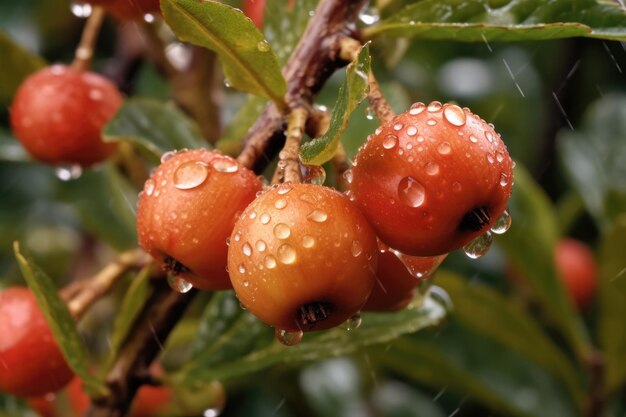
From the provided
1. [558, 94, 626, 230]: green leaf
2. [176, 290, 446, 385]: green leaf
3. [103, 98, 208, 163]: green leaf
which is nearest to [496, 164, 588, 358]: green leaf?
[558, 94, 626, 230]: green leaf

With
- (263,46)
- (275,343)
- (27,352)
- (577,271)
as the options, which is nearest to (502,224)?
(263,46)

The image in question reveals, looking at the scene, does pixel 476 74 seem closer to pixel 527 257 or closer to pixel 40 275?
→ pixel 527 257

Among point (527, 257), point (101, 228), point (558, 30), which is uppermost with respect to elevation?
point (558, 30)

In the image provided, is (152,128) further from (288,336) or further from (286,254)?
(286,254)

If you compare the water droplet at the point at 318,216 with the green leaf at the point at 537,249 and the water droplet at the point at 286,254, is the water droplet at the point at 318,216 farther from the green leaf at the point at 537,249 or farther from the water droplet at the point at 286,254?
the green leaf at the point at 537,249

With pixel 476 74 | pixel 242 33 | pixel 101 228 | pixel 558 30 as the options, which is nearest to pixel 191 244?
pixel 242 33

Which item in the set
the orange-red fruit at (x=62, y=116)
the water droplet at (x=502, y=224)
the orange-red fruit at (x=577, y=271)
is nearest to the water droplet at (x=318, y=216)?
the water droplet at (x=502, y=224)
